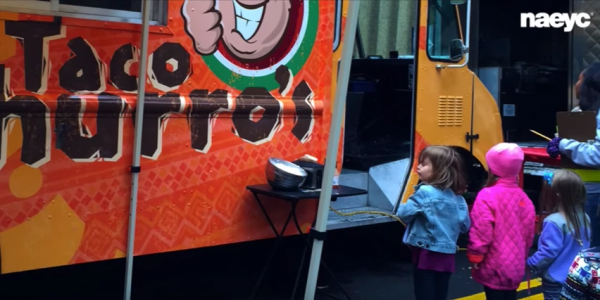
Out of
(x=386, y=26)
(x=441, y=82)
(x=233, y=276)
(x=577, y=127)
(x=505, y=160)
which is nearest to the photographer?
(x=505, y=160)

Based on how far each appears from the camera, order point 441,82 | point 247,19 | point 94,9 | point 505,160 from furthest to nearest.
→ point 441,82
point 247,19
point 505,160
point 94,9

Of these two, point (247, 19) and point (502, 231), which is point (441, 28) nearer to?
point (247, 19)

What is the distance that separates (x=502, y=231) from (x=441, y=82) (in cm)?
217

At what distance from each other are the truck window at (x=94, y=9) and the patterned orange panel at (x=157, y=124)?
56 mm

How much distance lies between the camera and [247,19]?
14.8ft

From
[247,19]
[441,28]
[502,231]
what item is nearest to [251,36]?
[247,19]

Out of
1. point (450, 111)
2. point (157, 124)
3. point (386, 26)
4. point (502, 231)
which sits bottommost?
point (502, 231)

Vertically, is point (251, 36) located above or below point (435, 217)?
above

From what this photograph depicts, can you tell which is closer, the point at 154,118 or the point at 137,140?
the point at 137,140

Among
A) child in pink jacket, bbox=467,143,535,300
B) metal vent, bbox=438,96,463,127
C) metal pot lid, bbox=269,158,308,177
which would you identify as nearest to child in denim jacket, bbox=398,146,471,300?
child in pink jacket, bbox=467,143,535,300

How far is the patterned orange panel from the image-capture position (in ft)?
12.3

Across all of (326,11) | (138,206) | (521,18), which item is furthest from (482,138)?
(521,18)

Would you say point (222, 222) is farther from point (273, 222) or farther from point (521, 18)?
point (521, 18)

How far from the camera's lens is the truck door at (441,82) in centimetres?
580
